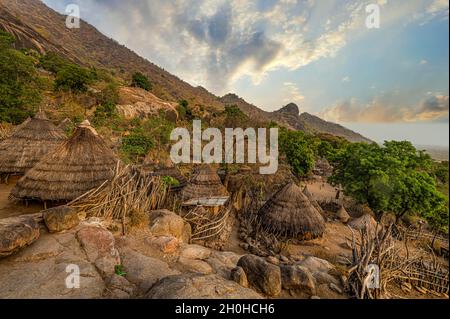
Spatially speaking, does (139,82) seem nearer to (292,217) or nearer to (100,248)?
(292,217)

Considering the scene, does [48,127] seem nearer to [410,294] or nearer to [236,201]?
[236,201]

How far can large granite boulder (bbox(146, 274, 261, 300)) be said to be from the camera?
2853mm

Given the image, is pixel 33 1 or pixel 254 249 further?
pixel 33 1

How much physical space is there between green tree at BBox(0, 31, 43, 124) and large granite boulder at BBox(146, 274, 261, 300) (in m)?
14.6

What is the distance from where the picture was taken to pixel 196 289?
294 cm

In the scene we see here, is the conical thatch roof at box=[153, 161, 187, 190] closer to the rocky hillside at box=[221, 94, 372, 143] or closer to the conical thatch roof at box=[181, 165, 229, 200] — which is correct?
the conical thatch roof at box=[181, 165, 229, 200]

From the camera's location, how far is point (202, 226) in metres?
7.42

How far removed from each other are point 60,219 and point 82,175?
2.71 meters

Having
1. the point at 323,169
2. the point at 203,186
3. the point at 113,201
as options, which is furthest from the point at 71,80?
the point at 323,169

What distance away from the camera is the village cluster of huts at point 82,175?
6422 millimetres

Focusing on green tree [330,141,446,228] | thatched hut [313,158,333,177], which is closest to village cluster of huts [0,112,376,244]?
green tree [330,141,446,228]

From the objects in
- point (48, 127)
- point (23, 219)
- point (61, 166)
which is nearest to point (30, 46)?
point (48, 127)

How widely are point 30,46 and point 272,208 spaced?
3941 cm

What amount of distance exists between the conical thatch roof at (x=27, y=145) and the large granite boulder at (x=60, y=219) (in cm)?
620
